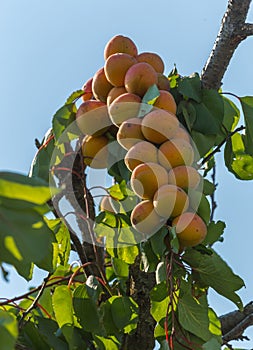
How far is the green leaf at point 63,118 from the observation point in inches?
53.0

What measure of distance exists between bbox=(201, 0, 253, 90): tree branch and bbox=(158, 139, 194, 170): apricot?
36 cm

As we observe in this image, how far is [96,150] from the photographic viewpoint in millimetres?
1290

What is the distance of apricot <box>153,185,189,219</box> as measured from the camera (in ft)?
3.51

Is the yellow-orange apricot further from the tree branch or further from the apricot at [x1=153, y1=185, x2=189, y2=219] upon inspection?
the tree branch

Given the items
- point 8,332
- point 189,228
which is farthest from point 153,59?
point 8,332

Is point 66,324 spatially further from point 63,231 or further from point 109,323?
point 63,231

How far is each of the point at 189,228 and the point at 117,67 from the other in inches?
14.0

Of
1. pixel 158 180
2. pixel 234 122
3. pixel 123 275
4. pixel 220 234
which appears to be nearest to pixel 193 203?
pixel 158 180

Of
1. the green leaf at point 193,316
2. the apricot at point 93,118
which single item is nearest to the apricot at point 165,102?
the apricot at point 93,118

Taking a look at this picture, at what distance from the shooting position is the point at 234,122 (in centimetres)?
154

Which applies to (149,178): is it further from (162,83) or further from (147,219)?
(162,83)

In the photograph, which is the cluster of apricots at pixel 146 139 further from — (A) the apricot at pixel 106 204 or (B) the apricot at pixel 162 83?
(A) the apricot at pixel 106 204

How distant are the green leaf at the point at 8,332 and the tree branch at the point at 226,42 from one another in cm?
91

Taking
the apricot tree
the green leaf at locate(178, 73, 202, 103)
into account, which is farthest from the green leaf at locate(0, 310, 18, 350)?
the green leaf at locate(178, 73, 202, 103)
